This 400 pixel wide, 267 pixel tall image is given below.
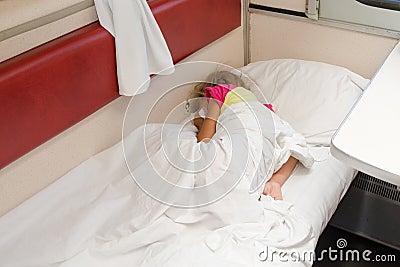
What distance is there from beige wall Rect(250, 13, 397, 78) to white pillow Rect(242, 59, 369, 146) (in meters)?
0.08

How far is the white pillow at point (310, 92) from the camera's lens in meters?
1.74

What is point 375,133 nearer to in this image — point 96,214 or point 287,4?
point 96,214

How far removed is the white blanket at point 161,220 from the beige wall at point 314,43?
0.58 meters

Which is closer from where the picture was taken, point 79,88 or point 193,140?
point 79,88

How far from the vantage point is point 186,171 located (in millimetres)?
1435

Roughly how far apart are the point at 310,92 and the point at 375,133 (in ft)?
2.15

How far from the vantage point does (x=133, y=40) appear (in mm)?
1471

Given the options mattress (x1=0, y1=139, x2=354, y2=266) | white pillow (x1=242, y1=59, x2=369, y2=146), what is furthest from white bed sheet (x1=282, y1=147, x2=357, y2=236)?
white pillow (x1=242, y1=59, x2=369, y2=146)

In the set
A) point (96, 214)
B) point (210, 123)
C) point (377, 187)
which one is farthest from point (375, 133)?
point (96, 214)

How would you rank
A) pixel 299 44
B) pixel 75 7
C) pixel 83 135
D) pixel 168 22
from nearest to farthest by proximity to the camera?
1. pixel 75 7
2. pixel 83 135
3. pixel 168 22
4. pixel 299 44

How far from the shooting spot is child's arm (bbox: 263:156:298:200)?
1477mm

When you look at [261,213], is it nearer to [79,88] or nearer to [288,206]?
[288,206]

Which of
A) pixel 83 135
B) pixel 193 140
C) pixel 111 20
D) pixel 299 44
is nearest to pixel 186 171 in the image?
pixel 193 140

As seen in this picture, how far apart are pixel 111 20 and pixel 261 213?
0.76 m
